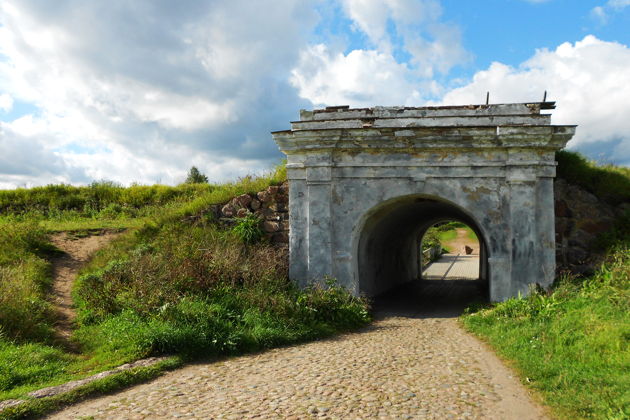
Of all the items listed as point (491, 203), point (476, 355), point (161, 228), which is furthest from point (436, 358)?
point (161, 228)

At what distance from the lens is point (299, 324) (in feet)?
27.7

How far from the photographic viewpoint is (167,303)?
7855 mm

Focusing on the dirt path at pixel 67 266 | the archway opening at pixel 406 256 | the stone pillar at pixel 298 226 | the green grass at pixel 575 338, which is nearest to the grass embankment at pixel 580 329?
the green grass at pixel 575 338

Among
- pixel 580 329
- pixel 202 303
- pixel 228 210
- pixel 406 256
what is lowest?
pixel 580 329

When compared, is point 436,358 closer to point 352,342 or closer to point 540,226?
point 352,342

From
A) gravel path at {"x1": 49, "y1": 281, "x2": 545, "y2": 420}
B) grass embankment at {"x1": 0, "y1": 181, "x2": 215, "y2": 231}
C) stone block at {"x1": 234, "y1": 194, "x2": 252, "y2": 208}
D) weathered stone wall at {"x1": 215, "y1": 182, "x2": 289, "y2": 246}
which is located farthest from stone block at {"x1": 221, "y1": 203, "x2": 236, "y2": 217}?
gravel path at {"x1": 49, "y1": 281, "x2": 545, "y2": 420}

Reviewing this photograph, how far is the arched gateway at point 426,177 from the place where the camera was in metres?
9.69

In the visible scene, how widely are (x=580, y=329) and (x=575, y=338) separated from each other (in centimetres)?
26

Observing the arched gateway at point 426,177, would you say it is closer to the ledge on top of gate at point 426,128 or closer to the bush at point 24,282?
the ledge on top of gate at point 426,128

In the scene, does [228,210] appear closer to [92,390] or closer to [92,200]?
[92,390]

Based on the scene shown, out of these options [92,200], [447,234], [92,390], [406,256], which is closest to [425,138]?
[92,390]

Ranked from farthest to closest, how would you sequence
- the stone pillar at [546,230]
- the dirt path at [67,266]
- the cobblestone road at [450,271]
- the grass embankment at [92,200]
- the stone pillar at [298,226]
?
1. the cobblestone road at [450,271]
2. the grass embankment at [92,200]
3. the stone pillar at [298,226]
4. the stone pillar at [546,230]
5. the dirt path at [67,266]

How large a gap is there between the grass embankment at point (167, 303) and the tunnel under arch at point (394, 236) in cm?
195

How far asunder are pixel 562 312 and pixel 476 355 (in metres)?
2.25
